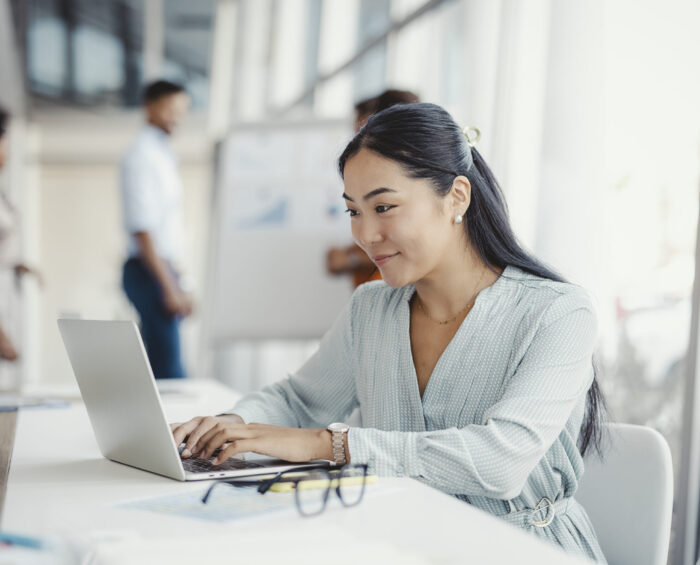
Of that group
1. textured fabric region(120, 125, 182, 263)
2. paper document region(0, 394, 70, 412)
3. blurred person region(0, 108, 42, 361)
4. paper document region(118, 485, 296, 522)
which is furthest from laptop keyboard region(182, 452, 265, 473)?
textured fabric region(120, 125, 182, 263)

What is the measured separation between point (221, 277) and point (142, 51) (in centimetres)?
548

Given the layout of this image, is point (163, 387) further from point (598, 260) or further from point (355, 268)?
point (598, 260)

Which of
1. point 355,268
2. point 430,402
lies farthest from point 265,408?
point 355,268

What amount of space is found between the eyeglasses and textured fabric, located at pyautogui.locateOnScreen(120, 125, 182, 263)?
8.93ft

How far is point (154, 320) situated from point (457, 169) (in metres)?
2.56

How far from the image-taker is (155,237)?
3.75 meters

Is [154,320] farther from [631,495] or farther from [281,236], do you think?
[631,495]

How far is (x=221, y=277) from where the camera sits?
3.55 meters

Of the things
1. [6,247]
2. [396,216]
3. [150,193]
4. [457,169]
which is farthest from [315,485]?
[6,247]

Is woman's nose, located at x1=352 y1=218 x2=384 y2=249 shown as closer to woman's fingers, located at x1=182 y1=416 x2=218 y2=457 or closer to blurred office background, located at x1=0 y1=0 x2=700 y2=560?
woman's fingers, located at x1=182 y1=416 x2=218 y2=457

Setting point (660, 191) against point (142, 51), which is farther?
point (142, 51)

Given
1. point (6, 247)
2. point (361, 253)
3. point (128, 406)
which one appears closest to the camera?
point (128, 406)

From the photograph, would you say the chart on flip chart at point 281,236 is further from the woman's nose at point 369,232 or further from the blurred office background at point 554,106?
the woman's nose at point 369,232

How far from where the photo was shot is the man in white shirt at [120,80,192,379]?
12.0ft
